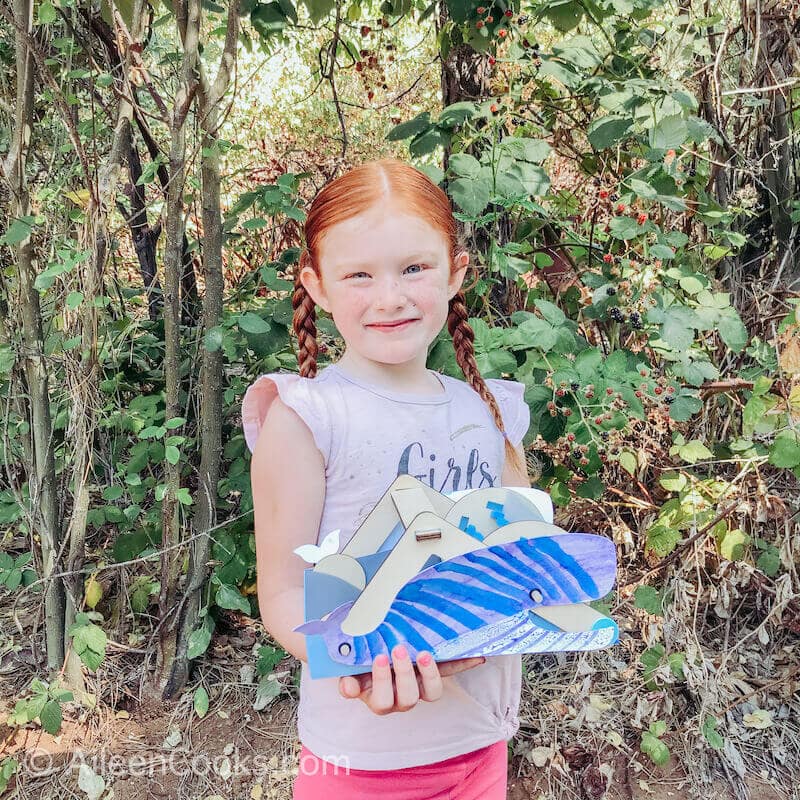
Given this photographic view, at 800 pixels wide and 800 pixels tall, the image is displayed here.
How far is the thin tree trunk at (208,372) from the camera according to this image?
60.4 inches

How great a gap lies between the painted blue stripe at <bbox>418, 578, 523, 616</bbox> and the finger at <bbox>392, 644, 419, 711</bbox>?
74 millimetres

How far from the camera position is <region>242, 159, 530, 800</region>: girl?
0.98m

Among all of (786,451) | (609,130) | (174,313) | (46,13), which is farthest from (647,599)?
(46,13)

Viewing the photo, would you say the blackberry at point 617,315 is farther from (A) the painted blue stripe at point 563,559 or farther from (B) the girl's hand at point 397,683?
(B) the girl's hand at point 397,683

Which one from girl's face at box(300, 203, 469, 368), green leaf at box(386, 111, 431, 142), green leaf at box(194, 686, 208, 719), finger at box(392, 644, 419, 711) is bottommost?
green leaf at box(194, 686, 208, 719)

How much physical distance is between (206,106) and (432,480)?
997mm

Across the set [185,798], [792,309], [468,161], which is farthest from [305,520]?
[792,309]

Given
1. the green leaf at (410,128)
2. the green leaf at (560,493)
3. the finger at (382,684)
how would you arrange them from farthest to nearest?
the green leaf at (560,493), the green leaf at (410,128), the finger at (382,684)

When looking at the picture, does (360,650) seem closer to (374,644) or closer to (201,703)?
(374,644)

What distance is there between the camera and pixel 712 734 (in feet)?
6.30

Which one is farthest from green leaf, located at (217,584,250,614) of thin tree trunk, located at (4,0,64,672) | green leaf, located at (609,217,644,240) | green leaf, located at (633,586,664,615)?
green leaf, located at (609,217,644,240)

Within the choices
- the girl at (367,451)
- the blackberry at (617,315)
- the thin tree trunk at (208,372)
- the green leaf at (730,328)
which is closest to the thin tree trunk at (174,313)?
the thin tree trunk at (208,372)

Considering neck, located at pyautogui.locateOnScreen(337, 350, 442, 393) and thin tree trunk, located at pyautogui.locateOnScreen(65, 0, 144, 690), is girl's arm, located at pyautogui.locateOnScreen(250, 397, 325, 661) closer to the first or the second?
neck, located at pyautogui.locateOnScreen(337, 350, 442, 393)

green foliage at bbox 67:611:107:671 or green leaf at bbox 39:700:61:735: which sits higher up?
green foliage at bbox 67:611:107:671
